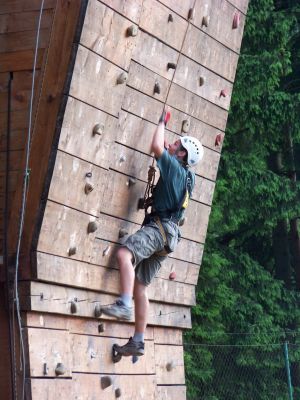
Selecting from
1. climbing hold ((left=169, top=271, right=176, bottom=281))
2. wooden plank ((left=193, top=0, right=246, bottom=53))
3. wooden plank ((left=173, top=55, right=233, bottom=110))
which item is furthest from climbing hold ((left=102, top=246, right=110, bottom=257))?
wooden plank ((left=193, top=0, right=246, bottom=53))

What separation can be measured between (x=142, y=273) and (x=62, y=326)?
2.64 feet

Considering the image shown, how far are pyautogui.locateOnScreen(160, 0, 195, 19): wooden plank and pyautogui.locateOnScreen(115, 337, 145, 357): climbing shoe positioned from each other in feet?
7.07

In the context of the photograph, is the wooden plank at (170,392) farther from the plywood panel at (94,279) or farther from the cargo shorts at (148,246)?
the cargo shorts at (148,246)

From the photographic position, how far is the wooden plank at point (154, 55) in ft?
20.8

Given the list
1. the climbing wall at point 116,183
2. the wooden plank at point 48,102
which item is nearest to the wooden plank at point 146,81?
the climbing wall at point 116,183

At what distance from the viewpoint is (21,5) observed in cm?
589

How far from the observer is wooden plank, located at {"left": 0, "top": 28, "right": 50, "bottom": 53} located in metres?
5.78

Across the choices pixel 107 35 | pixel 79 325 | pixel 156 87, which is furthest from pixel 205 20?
pixel 79 325

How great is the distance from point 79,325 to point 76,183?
90cm

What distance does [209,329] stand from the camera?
1362 cm

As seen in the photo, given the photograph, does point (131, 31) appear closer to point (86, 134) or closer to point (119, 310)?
point (86, 134)

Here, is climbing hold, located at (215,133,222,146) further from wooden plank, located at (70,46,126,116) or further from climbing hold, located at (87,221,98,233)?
climbing hold, located at (87,221,98,233)

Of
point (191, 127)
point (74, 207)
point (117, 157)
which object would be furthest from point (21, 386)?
point (191, 127)

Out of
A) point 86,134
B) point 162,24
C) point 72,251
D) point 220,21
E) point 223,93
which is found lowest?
point 72,251
